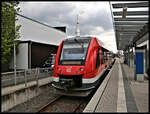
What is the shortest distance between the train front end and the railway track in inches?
31.3

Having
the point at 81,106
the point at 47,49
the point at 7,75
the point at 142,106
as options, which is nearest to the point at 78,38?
the point at 81,106

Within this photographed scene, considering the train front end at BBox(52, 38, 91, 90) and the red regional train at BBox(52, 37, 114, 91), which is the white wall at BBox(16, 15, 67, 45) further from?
the red regional train at BBox(52, 37, 114, 91)

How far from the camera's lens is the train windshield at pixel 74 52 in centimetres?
723

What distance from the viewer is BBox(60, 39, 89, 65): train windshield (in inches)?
285

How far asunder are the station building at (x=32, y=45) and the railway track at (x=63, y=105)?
32.7 feet

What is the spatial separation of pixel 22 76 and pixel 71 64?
120 inches

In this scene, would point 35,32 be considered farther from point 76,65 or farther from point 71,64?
point 76,65

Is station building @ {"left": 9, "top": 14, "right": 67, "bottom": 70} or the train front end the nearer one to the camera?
the train front end

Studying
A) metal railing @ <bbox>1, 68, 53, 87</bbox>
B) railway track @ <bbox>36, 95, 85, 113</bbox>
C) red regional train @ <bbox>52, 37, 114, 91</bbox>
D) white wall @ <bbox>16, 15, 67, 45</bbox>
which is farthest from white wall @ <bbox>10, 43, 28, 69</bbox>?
railway track @ <bbox>36, 95, 85, 113</bbox>

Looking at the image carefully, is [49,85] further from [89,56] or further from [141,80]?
[141,80]

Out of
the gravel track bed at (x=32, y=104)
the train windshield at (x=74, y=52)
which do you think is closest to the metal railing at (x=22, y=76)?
the gravel track bed at (x=32, y=104)

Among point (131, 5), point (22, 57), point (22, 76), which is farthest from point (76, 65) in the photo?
point (22, 57)

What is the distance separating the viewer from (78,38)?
8.20m

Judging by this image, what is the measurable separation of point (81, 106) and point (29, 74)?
12.4 ft
